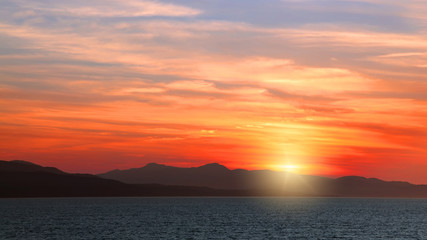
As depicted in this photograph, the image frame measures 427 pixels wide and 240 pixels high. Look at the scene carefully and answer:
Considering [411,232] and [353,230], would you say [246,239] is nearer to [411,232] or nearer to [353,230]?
[353,230]

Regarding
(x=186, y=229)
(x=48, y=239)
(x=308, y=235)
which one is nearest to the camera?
(x=48, y=239)

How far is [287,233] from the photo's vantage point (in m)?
112

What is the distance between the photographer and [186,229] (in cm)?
11812

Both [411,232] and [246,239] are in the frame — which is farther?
[411,232]

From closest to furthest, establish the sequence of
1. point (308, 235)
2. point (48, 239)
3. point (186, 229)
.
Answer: point (48, 239)
point (308, 235)
point (186, 229)

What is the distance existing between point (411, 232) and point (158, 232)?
5331cm

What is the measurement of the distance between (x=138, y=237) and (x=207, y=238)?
12.4 m

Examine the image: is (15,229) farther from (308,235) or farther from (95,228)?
(308,235)

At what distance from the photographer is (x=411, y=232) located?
119562 millimetres

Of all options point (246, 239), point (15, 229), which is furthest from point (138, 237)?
point (15, 229)

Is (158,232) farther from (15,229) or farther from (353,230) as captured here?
(353,230)

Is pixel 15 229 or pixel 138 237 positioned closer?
pixel 138 237

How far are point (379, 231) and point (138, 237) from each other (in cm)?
5199

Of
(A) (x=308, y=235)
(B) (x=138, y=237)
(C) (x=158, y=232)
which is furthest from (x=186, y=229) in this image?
(A) (x=308, y=235)
